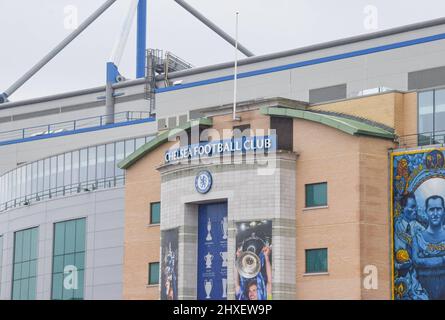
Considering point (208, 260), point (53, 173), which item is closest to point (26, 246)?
point (53, 173)

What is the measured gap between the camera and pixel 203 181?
69.5m

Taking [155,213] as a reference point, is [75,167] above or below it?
above

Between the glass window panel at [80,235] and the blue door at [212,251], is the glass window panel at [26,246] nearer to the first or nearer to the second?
the glass window panel at [80,235]

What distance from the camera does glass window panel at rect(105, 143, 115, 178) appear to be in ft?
294

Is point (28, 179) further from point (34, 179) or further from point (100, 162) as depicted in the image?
point (100, 162)

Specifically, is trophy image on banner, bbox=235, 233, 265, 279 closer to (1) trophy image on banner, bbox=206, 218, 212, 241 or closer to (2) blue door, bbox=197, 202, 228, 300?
(2) blue door, bbox=197, 202, 228, 300

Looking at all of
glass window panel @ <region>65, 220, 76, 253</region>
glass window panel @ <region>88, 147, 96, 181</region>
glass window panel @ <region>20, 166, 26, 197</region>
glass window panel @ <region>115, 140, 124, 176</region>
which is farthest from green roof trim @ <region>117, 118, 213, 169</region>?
glass window panel @ <region>20, 166, 26, 197</region>

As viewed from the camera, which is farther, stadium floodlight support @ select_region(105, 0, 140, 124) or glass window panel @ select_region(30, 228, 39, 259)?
stadium floodlight support @ select_region(105, 0, 140, 124)

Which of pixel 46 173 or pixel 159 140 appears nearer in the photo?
pixel 159 140

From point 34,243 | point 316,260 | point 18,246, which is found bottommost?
point 316,260

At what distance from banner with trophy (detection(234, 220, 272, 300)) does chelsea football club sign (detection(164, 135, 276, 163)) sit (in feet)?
14.7

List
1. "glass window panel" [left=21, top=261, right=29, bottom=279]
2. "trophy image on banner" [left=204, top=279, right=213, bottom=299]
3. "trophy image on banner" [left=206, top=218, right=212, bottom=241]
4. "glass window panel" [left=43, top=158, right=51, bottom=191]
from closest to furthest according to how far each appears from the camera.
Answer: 1. "trophy image on banner" [left=204, top=279, right=213, bottom=299]
2. "trophy image on banner" [left=206, top=218, right=212, bottom=241]
3. "glass window panel" [left=21, top=261, right=29, bottom=279]
4. "glass window panel" [left=43, top=158, right=51, bottom=191]

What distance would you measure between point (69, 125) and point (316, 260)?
5803 cm
